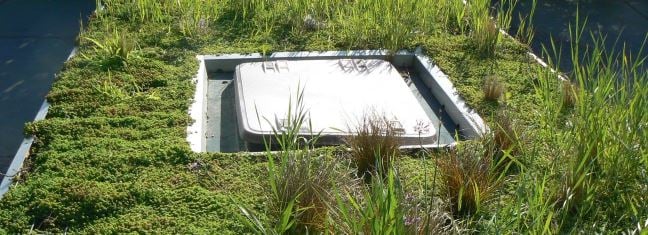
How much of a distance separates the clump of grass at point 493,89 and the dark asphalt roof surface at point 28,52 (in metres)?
2.31

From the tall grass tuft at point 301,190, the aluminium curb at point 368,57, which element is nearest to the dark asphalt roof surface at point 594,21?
the aluminium curb at point 368,57

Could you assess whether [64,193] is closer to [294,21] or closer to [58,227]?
[58,227]

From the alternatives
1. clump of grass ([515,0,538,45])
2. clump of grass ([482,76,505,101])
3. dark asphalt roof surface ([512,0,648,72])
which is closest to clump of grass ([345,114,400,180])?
clump of grass ([482,76,505,101])

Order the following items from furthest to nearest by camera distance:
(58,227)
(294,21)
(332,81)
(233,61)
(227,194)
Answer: (294,21), (233,61), (332,81), (227,194), (58,227)

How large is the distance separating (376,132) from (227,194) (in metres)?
0.58

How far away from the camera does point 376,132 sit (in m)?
2.76

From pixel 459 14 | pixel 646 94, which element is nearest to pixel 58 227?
pixel 646 94

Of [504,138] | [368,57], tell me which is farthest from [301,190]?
[368,57]

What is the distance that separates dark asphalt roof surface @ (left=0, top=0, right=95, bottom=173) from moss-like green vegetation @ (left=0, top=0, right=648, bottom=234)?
560 mm

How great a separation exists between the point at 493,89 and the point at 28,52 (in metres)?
3.38

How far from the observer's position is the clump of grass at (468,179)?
2451 millimetres

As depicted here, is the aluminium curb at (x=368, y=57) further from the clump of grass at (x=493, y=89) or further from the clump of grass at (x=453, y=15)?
the clump of grass at (x=453, y=15)

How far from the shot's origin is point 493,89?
3.49m

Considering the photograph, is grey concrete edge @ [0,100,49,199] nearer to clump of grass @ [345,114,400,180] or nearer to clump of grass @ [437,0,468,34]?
clump of grass @ [345,114,400,180]
